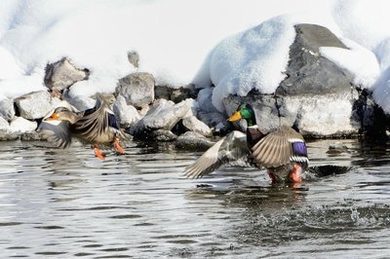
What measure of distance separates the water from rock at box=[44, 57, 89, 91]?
4.21 meters

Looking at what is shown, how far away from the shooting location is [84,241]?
27.2 ft

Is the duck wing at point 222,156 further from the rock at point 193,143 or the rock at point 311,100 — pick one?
the rock at point 311,100

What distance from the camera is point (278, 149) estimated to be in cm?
1157

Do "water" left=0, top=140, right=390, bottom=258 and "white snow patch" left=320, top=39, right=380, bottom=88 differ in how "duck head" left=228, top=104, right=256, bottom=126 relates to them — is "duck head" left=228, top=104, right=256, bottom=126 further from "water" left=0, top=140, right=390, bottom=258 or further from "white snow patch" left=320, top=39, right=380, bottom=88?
"white snow patch" left=320, top=39, right=380, bottom=88

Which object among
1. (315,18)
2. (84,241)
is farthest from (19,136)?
(84,241)

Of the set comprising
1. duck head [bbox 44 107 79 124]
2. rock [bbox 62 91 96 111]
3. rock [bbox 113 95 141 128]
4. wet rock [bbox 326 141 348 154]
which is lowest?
wet rock [bbox 326 141 348 154]

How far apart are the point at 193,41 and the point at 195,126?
2.66 meters

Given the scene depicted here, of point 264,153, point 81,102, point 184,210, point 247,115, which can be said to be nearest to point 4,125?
point 81,102

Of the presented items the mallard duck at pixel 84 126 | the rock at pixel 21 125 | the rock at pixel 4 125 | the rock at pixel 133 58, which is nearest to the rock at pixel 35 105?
the rock at pixel 21 125

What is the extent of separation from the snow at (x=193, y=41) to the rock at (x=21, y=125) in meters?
0.80

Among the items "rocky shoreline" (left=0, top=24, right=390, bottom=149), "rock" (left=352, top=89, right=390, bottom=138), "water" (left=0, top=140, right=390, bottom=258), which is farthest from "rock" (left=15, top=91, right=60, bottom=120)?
"rock" (left=352, top=89, right=390, bottom=138)

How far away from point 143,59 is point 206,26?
4.16 feet

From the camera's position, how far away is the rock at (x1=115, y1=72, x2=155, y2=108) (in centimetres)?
1824

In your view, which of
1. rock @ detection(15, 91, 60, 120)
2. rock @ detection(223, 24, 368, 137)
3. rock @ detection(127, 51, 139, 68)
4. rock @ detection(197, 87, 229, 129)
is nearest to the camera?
rock @ detection(223, 24, 368, 137)
